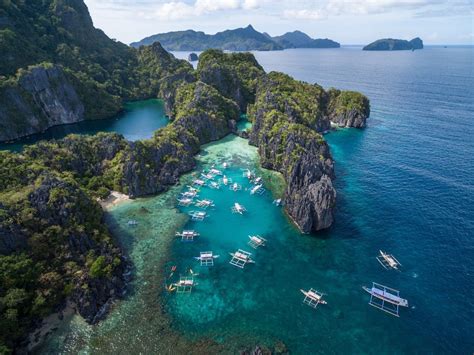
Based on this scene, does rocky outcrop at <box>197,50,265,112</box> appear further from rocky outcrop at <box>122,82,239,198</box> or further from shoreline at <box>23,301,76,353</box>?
shoreline at <box>23,301,76,353</box>

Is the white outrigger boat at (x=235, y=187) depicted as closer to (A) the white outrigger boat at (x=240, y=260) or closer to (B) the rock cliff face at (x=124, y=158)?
(B) the rock cliff face at (x=124, y=158)

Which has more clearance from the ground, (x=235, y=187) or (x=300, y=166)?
(x=300, y=166)

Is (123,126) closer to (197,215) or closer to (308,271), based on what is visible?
(197,215)

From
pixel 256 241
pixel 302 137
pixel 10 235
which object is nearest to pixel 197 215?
pixel 256 241

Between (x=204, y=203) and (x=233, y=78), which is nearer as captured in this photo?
(x=204, y=203)

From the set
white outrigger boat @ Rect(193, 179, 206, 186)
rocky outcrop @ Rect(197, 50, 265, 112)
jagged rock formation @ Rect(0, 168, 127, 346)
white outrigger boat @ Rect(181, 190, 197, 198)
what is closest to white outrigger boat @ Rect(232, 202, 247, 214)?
white outrigger boat @ Rect(181, 190, 197, 198)

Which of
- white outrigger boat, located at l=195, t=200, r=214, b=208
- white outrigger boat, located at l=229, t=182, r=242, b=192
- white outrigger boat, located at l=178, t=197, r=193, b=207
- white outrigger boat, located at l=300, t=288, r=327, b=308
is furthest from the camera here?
white outrigger boat, located at l=229, t=182, r=242, b=192

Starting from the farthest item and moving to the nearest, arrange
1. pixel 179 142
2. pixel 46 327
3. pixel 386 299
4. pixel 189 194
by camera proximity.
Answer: pixel 179 142
pixel 189 194
pixel 386 299
pixel 46 327
